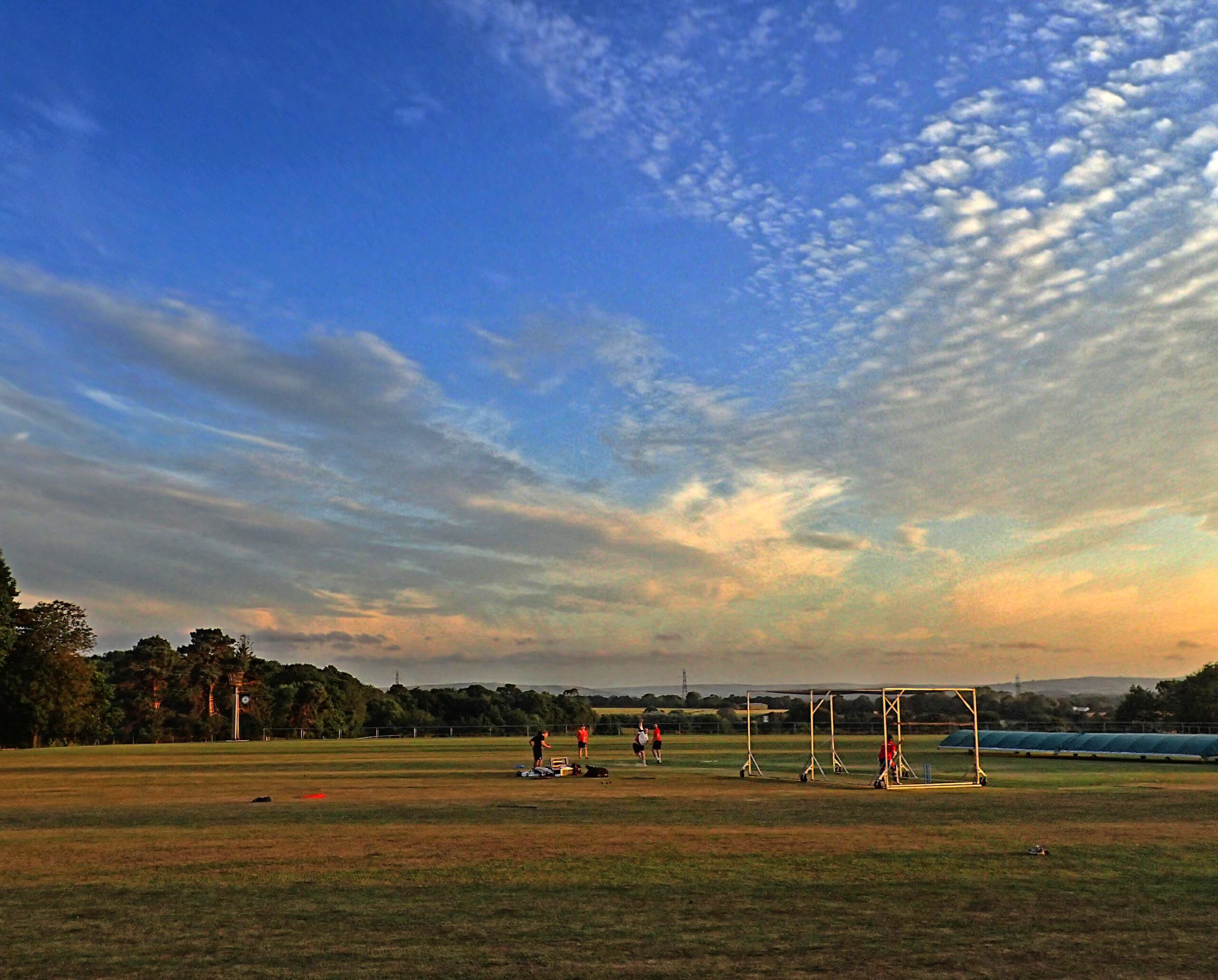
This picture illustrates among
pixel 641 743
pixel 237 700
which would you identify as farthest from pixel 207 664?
pixel 641 743

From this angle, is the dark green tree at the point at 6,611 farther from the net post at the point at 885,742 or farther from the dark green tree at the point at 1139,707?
the dark green tree at the point at 1139,707

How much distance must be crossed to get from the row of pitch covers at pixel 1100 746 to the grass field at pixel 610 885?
73.3ft

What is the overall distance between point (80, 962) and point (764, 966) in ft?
20.9

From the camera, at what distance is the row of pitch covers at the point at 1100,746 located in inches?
1934

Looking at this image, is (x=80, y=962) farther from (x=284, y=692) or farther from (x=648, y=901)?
(x=284, y=692)

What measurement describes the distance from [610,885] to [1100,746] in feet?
154

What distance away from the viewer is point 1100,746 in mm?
53312

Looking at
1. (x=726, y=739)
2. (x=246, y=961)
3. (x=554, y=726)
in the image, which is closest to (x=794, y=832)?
(x=246, y=961)

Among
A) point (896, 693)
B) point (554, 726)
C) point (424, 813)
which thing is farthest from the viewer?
point (554, 726)

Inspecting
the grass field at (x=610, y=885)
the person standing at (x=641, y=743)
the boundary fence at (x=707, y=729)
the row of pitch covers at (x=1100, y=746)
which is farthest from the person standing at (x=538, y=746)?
the boundary fence at (x=707, y=729)

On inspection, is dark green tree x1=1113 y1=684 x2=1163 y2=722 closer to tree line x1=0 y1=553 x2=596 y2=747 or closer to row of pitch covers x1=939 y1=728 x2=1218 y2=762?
row of pitch covers x1=939 y1=728 x2=1218 y2=762

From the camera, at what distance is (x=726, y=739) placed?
279ft

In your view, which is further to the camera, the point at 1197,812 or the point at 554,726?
the point at 554,726

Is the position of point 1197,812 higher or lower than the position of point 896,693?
lower
